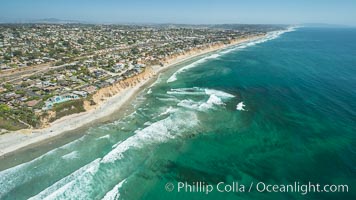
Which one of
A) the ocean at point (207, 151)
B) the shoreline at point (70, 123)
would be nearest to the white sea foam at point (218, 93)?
the ocean at point (207, 151)

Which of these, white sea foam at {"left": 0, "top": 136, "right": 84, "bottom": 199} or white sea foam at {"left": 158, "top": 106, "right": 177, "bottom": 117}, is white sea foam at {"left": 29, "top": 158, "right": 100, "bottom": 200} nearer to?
white sea foam at {"left": 0, "top": 136, "right": 84, "bottom": 199}

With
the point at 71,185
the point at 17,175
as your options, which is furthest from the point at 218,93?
the point at 17,175

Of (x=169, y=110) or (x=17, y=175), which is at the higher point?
(x=169, y=110)

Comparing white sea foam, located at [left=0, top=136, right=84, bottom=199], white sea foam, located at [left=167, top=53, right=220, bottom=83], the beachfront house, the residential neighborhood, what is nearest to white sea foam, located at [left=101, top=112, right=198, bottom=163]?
white sea foam, located at [left=0, top=136, right=84, bottom=199]

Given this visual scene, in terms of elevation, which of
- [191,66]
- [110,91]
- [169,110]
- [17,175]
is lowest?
[17,175]

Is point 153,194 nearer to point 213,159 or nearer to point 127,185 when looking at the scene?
point 127,185

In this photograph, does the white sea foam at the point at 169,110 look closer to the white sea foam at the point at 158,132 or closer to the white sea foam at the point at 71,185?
the white sea foam at the point at 158,132

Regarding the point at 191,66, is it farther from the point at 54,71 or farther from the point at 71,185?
the point at 71,185
